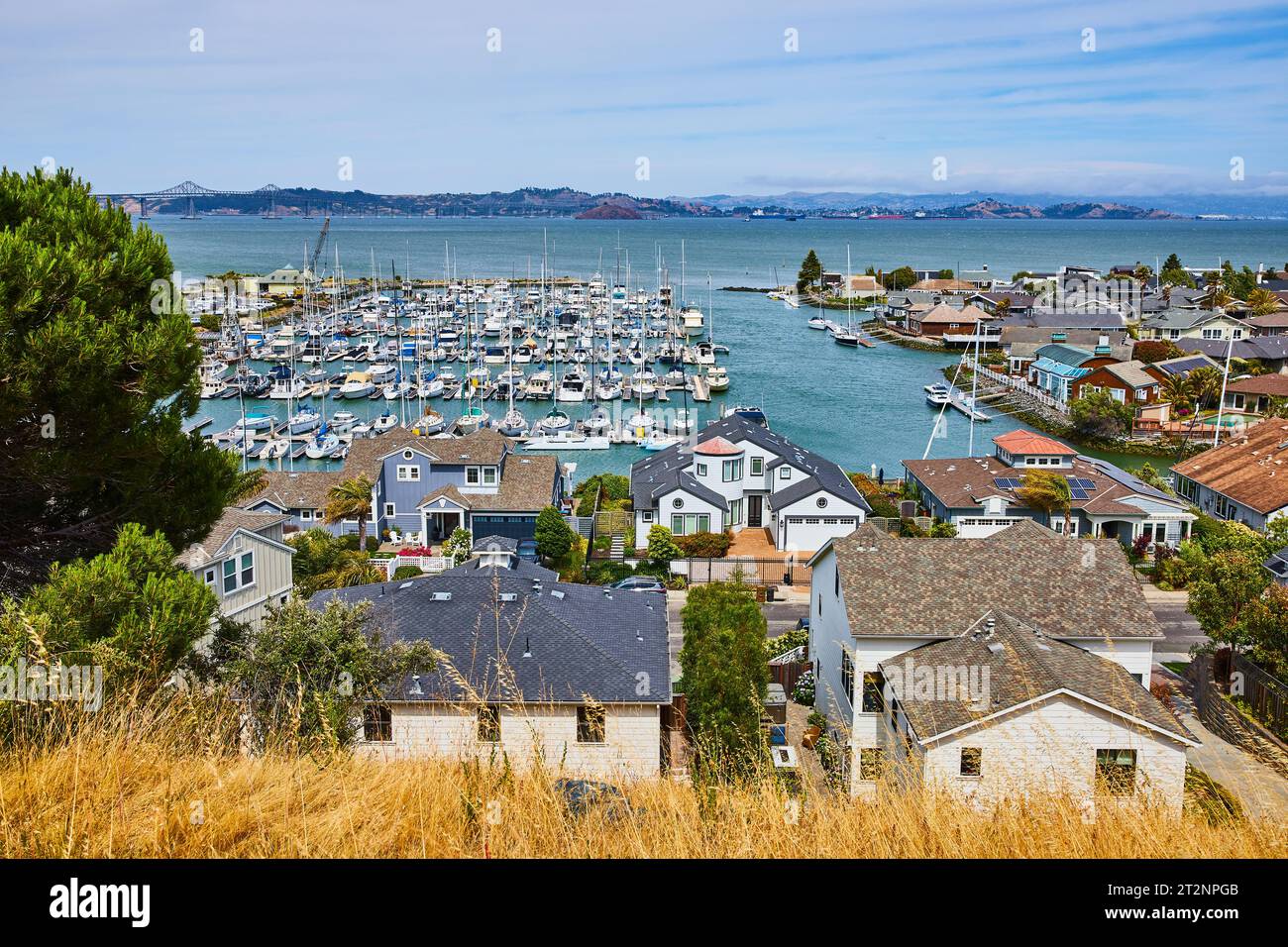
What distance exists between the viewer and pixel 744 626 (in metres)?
16.7

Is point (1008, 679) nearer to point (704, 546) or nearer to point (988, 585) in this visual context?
point (988, 585)

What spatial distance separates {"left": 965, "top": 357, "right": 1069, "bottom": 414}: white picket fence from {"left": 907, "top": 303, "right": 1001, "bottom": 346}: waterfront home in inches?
483

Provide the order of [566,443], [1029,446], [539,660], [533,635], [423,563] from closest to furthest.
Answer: [539,660] → [533,635] → [423,563] → [1029,446] → [566,443]

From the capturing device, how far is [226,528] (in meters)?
18.8

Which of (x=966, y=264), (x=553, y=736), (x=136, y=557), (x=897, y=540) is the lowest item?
(x=553, y=736)

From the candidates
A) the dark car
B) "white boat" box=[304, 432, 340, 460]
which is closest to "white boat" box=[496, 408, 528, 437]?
"white boat" box=[304, 432, 340, 460]

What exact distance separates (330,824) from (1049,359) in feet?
196

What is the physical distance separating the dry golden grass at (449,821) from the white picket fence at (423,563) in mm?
22637

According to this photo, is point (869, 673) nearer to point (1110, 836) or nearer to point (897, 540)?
point (897, 540)

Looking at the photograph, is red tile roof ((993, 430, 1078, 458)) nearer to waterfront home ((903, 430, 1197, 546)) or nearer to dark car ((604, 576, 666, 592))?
waterfront home ((903, 430, 1197, 546))

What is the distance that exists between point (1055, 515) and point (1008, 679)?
19.8 metres

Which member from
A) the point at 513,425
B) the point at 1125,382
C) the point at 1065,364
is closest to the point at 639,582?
the point at 513,425

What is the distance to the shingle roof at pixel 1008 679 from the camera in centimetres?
1213
